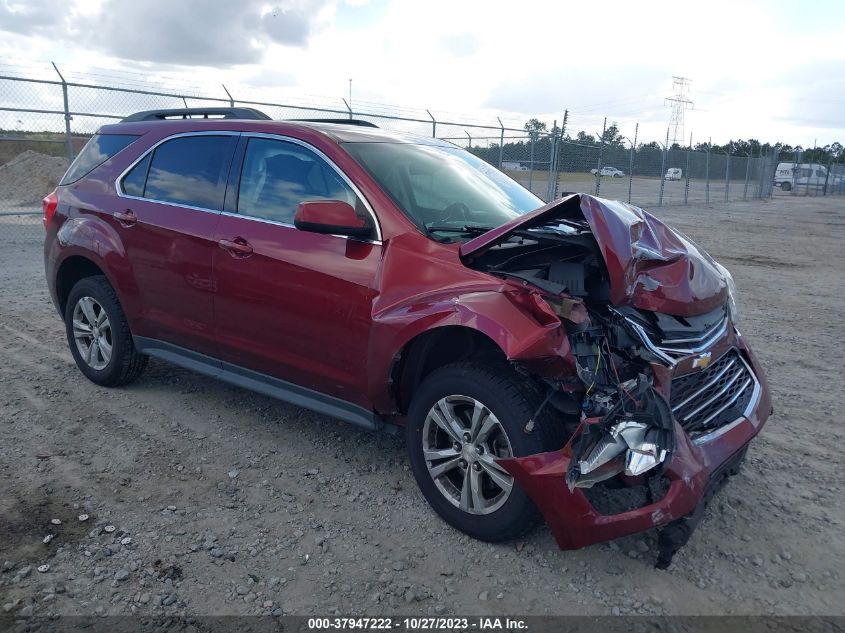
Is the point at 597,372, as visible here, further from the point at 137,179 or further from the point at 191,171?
the point at 137,179

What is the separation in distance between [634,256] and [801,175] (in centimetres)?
5138

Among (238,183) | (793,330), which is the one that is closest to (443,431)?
(238,183)

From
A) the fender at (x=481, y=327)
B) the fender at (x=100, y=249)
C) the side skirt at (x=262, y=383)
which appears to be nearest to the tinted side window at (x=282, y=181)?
the fender at (x=481, y=327)

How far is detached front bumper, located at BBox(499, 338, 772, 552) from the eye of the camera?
107 inches

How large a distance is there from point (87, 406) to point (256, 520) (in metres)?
1.94

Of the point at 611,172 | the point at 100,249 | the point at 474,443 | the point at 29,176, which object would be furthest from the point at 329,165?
the point at 611,172

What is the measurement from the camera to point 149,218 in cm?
442

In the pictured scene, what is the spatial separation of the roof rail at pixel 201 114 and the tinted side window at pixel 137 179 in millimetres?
468

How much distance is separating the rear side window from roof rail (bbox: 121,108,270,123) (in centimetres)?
22

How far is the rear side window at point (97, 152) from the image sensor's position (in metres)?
4.86

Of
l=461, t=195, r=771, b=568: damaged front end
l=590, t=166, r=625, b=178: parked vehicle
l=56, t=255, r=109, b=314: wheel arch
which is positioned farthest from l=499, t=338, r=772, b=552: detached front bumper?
l=590, t=166, r=625, b=178: parked vehicle

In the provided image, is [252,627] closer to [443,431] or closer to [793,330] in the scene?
[443,431]

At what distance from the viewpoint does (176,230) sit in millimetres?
4234

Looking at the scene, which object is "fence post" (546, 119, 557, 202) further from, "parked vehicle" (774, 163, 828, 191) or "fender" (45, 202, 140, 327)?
"parked vehicle" (774, 163, 828, 191)
